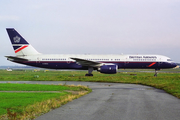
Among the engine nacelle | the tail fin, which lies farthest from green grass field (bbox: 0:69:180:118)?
the tail fin

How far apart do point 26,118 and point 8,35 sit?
1368 inches

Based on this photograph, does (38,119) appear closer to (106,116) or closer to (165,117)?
(106,116)

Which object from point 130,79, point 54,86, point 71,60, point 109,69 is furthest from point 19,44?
point 54,86

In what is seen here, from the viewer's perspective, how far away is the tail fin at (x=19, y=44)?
39.9 meters

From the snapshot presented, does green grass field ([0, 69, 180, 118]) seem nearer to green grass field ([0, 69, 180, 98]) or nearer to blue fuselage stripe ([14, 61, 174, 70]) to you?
green grass field ([0, 69, 180, 98])

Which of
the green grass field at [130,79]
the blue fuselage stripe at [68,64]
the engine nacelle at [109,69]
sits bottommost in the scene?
the green grass field at [130,79]

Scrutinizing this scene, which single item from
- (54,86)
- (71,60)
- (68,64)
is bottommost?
(54,86)

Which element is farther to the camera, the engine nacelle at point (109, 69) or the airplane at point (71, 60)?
the airplane at point (71, 60)

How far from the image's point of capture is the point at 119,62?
39969mm

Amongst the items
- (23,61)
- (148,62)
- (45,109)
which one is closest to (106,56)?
(148,62)

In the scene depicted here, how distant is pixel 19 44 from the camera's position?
1592 inches

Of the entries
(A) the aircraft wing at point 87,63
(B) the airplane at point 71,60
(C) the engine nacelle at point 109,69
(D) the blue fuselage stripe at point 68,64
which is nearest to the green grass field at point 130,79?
(C) the engine nacelle at point 109,69

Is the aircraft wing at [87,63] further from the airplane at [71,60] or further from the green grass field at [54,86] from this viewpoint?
the green grass field at [54,86]

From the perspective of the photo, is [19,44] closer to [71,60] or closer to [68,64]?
[68,64]
